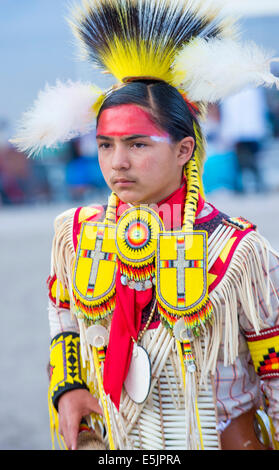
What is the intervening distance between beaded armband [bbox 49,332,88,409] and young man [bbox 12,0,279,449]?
0.06 feet

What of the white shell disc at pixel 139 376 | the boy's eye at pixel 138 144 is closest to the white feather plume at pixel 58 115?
the boy's eye at pixel 138 144

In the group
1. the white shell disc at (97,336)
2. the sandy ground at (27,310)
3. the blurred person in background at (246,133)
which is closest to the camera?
the white shell disc at (97,336)

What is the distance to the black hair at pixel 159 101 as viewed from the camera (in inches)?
60.0

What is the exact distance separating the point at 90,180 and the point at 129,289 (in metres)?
6.24

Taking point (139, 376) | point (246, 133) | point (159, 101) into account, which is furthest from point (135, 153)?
point (246, 133)

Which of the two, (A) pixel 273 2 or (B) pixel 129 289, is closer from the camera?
(B) pixel 129 289

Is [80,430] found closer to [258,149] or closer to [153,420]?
[153,420]

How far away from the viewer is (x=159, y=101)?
1.53m

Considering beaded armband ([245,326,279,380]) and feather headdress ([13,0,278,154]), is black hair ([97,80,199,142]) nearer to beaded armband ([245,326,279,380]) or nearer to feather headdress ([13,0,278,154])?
feather headdress ([13,0,278,154])

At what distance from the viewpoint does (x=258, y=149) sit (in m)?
7.91

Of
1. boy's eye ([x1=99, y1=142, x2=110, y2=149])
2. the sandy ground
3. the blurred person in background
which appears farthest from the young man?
the blurred person in background

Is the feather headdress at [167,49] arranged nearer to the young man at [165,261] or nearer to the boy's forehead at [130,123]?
the young man at [165,261]

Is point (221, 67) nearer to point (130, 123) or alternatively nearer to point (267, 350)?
point (130, 123)
